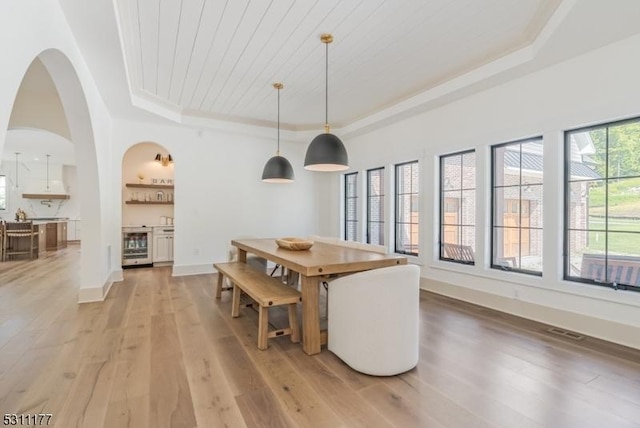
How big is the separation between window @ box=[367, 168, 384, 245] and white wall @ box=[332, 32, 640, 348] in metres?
1.07

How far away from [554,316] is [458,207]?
1706mm

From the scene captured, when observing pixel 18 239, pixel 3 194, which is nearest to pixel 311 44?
pixel 18 239

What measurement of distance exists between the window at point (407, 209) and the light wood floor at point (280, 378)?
5.80 feet

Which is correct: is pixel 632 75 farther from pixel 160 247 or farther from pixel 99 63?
pixel 160 247

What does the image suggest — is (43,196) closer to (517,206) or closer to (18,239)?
(18,239)

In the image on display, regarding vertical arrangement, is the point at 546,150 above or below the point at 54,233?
above

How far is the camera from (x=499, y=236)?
3850mm

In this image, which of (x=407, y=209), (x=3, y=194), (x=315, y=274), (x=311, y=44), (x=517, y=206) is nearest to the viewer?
(x=315, y=274)

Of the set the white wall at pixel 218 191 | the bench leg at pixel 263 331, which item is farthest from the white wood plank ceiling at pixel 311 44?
the bench leg at pixel 263 331

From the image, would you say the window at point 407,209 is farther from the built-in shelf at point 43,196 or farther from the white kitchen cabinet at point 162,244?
the built-in shelf at point 43,196

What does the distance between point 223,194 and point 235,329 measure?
3.49 m

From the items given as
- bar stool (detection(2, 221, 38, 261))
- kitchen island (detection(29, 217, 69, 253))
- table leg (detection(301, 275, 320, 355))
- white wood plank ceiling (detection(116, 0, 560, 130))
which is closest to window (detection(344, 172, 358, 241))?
white wood plank ceiling (detection(116, 0, 560, 130))

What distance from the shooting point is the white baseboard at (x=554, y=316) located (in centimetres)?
270

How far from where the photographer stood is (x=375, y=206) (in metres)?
5.92
